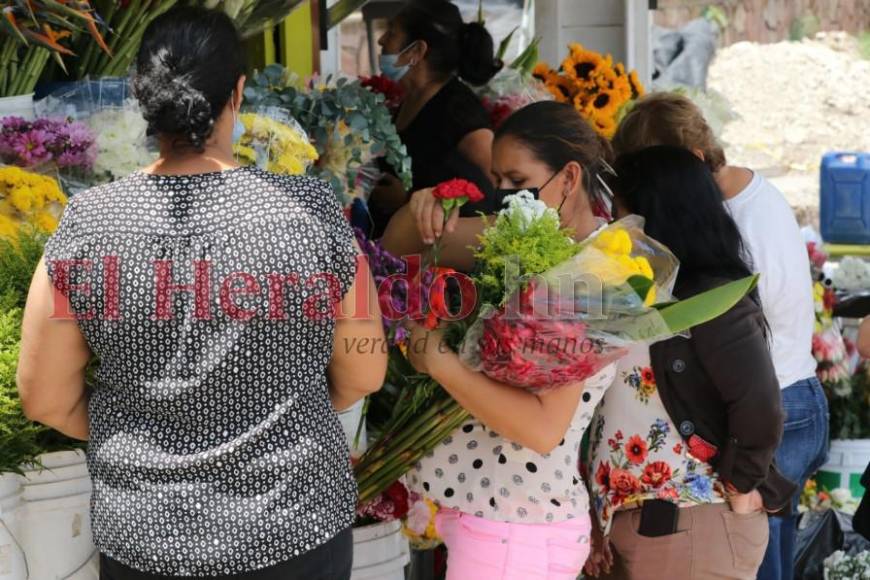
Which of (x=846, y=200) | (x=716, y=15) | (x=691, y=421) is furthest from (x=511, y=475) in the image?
(x=716, y=15)

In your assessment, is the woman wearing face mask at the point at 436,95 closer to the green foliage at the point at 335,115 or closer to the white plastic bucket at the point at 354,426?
the green foliage at the point at 335,115

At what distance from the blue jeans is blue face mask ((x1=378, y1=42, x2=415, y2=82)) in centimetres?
150

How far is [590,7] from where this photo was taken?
549cm

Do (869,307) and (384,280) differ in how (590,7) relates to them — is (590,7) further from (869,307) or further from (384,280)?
(384,280)

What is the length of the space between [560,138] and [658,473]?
2.31 ft

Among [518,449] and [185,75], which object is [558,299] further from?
[185,75]

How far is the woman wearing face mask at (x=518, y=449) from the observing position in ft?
7.35

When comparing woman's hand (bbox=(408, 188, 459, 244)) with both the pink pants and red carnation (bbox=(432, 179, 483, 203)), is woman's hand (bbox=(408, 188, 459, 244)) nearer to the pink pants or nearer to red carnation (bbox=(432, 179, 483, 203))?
red carnation (bbox=(432, 179, 483, 203))

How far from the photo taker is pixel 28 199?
2.40m

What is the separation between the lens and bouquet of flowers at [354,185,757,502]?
82.7 inches

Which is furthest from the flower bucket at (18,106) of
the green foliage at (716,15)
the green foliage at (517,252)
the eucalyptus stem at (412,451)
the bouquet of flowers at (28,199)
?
the green foliage at (716,15)

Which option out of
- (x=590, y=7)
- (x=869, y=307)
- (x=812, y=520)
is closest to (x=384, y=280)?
(x=812, y=520)

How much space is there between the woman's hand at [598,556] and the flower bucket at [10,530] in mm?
1158

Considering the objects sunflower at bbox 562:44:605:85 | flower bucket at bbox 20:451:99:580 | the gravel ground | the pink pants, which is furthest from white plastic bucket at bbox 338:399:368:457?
the gravel ground
